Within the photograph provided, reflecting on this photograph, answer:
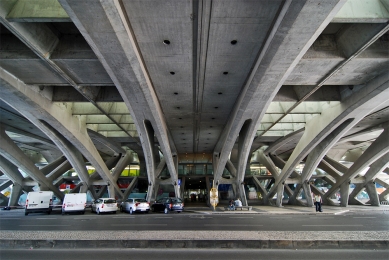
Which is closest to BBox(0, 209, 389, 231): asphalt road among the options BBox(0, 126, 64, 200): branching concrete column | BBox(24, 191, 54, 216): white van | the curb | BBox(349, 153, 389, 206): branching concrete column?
the curb

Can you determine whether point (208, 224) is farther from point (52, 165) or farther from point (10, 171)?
point (52, 165)

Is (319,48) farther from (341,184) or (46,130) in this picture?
(341,184)

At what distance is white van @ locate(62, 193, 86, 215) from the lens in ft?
60.3

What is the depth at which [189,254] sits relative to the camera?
18.4 feet

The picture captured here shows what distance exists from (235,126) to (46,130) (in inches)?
588

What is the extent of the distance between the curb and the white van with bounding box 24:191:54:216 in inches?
573

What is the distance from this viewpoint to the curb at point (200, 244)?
6090 mm

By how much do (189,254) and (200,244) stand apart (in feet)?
2.14

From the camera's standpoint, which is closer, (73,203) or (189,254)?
(189,254)

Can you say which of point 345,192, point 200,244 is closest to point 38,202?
point 200,244

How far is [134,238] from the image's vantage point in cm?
640

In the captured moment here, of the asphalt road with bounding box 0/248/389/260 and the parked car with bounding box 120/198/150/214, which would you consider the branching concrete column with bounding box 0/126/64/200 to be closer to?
the parked car with bounding box 120/198/150/214

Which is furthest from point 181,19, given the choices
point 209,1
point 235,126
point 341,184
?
point 341,184

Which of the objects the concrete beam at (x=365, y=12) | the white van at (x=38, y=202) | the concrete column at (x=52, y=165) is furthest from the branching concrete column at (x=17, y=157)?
the concrete beam at (x=365, y=12)
